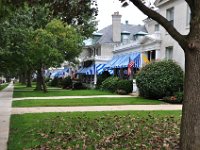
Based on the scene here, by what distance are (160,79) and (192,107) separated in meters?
17.0

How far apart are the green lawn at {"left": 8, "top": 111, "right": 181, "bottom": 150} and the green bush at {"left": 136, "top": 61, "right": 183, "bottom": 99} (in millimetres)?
10679

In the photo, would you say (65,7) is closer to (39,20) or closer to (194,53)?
(194,53)

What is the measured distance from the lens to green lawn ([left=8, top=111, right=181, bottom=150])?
8.77 meters

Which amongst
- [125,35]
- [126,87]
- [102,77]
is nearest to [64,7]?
[126,87]

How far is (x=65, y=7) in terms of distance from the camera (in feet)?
33.1

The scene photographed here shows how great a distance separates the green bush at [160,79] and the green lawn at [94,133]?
10.7m

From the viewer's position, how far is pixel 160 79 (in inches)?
945

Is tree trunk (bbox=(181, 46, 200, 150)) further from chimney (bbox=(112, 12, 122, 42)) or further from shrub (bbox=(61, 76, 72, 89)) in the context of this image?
chimney (bbox=(112, 12, 122, 42))

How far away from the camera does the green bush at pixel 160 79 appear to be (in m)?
23.8

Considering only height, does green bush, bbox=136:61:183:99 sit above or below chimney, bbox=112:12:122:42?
below

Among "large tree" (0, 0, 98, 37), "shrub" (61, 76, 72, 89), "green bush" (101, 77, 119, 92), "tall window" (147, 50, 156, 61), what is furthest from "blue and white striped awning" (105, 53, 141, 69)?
"large tree" (0, 0, 98, 37)

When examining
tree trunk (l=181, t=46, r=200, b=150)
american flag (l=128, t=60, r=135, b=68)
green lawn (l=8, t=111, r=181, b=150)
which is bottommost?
green lawn (l=8, t=111, r=181, b=150)

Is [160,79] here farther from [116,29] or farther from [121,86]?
[116,29]

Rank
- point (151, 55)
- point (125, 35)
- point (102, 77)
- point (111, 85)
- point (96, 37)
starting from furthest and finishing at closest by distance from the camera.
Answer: point (96, 37) → point (125, 35) → point (102, 77) → point (111, 85) → point (151, 55)
